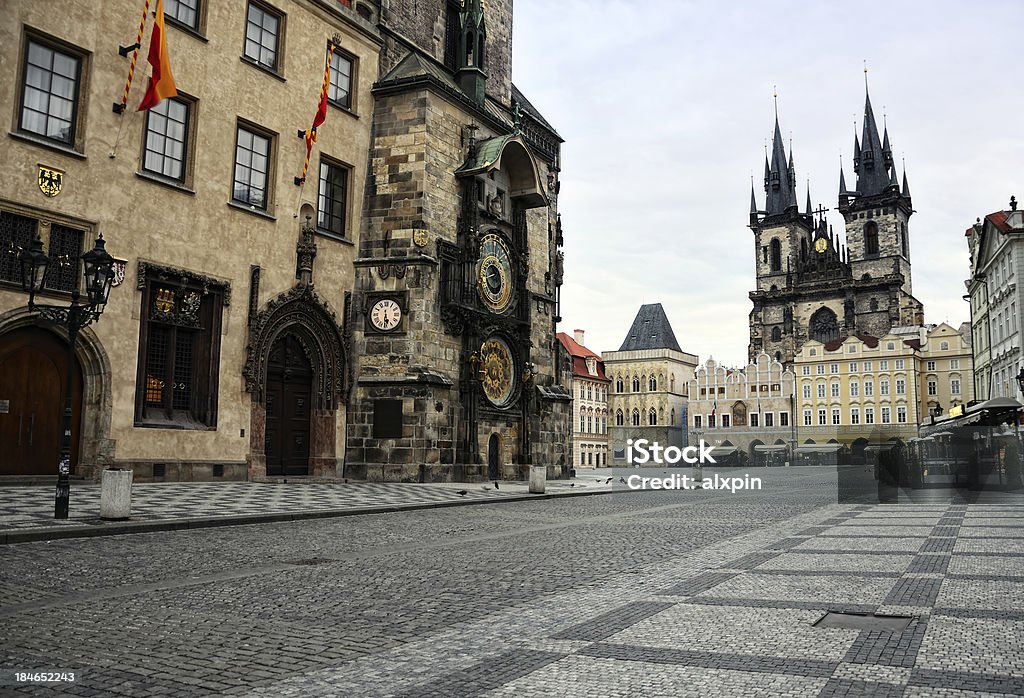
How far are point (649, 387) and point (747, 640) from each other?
111 m

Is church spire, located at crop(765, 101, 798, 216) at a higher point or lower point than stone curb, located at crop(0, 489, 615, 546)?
higher

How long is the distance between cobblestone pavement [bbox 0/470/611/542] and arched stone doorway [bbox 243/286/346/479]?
1.21m

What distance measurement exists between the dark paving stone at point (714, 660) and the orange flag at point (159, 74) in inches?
745

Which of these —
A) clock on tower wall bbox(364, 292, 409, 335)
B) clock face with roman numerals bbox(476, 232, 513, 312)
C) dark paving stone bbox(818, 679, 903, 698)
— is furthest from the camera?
clock face with roman numerals bbox(476, 232, 513, 312)

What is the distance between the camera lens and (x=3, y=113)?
18.5 metres

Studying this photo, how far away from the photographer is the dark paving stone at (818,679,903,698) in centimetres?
458

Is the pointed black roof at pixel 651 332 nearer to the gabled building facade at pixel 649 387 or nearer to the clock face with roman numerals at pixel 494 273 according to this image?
the gabled building facade at pixel 649 387

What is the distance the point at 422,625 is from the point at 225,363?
58.9ft

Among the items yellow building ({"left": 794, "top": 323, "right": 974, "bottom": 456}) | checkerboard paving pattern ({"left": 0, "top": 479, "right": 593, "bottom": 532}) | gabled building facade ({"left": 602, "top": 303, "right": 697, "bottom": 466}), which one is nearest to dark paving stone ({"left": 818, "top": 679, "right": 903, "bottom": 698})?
checkerboard paving pattern ({"left": 0, "top": 479, "right": 593, "bottom": 532})

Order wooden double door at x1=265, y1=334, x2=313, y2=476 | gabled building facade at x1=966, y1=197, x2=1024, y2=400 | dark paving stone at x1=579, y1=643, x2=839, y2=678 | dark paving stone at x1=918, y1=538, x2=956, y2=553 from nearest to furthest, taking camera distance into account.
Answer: dark paving stone at x1=579, y1=643, x2=839, y2=678
dark paving stone at x1=918, y1=538, x2=956, y2=553
wooden double door at x1=265, y1=334, x2=313, y2=476
gabled building facade at x1=966, y1=197, x2=1024, y2=400

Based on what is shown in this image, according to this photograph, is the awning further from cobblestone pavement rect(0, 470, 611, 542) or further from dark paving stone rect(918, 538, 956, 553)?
dark paving stone rect(918, 538, 956, 553)

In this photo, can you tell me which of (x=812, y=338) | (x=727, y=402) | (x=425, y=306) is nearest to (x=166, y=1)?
(x=425, y=306)

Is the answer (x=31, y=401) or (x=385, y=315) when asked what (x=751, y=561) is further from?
(x=385, y=315)

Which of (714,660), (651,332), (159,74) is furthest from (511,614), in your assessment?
(651,332)
